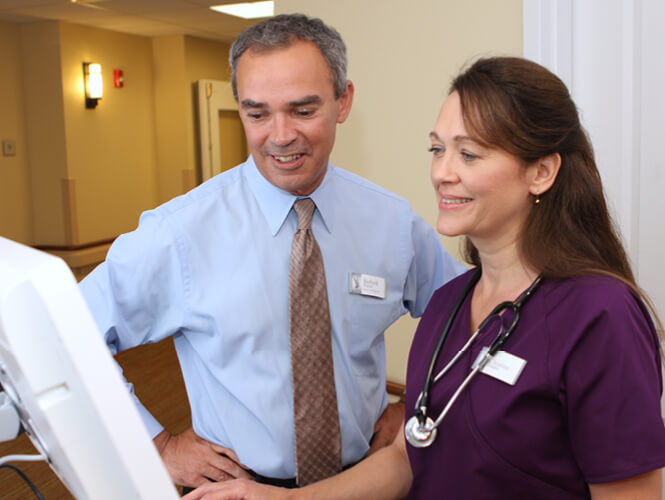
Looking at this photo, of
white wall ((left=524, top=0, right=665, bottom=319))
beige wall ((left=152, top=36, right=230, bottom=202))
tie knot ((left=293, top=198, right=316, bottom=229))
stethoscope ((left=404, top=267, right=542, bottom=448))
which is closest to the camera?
stethoscope ((left=404, top=267, right=542, bottom=448))

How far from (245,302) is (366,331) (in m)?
0.30

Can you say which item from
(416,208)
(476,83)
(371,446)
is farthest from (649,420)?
(416,208)

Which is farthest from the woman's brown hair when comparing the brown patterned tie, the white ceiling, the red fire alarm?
the red fire alarm

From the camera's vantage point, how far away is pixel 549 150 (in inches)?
41.3

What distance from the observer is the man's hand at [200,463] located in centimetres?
134

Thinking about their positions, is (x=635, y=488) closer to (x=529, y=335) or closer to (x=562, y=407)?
(x=562, y=407)

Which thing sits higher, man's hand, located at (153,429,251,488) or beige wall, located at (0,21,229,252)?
beige wall, located at (0,21,229,252)

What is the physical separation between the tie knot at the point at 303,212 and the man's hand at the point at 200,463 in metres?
0.52

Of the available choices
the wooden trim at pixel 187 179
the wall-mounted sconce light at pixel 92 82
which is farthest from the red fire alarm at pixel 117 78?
the wooden trim at pixel 187 179

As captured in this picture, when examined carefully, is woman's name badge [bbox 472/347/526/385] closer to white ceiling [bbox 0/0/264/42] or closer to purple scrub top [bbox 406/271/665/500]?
purple scrub top [bbox 406/271/665/500]

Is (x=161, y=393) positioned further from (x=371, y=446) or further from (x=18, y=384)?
(x=18, y=384)

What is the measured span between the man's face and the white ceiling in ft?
14.3

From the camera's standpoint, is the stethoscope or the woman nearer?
the woman

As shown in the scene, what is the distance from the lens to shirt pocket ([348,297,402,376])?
144cm
